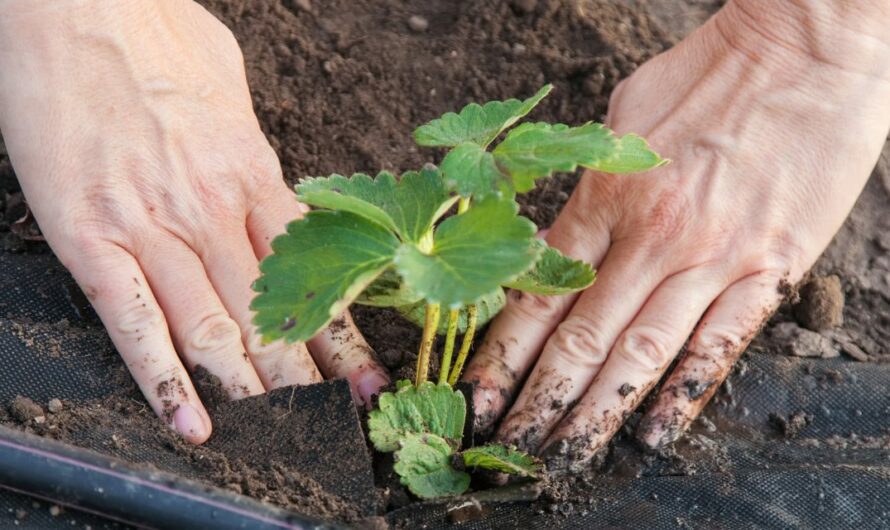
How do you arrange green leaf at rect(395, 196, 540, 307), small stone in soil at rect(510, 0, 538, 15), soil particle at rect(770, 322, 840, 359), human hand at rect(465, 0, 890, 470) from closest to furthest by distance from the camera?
1. green leaf at rect(395, 196, 540, 307)
2. human hand at rect(465, 0, 890, 470)
3. soil particle at rect(770, 322, 840, 359)
4. small stone in soil at rect(510, 0, 538, 15)

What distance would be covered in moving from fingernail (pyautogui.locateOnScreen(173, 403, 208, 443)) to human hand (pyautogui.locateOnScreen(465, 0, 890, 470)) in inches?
22.5

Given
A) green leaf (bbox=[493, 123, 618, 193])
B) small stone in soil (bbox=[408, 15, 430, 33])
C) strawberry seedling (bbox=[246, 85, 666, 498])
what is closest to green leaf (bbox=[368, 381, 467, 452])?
strawberry seedling (bbox=[246, 85, 666, 498])

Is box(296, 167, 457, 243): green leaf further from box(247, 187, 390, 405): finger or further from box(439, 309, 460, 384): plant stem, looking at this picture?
box(247, 187, 390, 405): finger

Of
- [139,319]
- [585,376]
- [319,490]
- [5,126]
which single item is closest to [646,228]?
[585,376]

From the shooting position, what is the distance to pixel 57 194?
193cm

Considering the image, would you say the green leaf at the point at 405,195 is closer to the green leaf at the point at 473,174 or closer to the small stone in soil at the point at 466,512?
the green leaf at the point at 473,174

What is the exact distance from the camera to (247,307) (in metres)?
1.95

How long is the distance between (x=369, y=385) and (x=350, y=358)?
0.28 feet

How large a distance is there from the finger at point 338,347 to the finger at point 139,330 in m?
0.28

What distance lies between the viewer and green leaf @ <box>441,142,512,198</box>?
1401 mm

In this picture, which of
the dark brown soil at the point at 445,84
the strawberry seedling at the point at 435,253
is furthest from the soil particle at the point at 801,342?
the strawberry seedling at the point at 435,253

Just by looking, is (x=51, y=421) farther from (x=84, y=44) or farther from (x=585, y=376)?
(x=585, y=376)

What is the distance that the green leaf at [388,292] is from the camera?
60.5 inches

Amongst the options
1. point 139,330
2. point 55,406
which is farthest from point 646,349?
point 55,406
